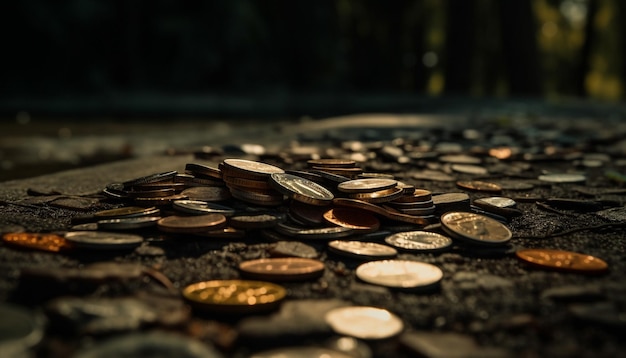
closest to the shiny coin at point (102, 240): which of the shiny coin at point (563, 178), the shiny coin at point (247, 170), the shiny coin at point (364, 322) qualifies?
the shiny coin at point (247, 170)

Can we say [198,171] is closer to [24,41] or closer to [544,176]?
[544,176]

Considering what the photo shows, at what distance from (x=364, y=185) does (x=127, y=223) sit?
0.97m

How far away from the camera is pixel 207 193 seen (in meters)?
2.55

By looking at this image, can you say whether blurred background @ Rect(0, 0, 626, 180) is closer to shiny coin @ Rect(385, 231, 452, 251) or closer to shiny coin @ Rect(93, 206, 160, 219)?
shiny coin @ Rect(93, 206, 160, 219)

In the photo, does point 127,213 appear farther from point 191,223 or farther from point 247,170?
point 247,170

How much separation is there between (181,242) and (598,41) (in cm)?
2791

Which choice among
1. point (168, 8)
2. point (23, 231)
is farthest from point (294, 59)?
point (23, 231)

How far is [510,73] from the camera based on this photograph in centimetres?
1396

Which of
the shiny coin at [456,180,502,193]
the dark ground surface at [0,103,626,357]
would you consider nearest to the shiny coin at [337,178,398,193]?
the dark ground surface at [0,103,626,357]

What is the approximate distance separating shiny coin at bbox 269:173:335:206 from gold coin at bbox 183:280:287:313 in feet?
2.14

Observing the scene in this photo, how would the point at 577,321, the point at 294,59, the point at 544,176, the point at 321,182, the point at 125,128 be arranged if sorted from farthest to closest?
1. the point at 294,59
2. the point at 125,128
3. the point at 544,176
4. the point at 321,182
5. the point at 577,321

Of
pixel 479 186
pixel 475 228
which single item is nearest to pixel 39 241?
pixel 475 228

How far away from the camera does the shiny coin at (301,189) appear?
2385 millimetres

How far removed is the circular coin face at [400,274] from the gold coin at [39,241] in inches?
39.3
